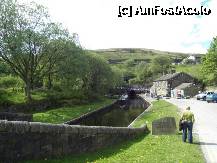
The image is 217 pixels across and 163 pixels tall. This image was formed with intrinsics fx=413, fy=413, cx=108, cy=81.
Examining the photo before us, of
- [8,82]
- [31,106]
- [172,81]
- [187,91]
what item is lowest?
[31,106]

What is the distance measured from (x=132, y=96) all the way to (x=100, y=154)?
114265 mm

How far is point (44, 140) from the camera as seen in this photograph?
1580cm

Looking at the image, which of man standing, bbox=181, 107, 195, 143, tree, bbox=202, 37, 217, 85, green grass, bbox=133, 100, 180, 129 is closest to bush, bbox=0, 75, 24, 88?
green grass, bbox=133, 100, 180, 129

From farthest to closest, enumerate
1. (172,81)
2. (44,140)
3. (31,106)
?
(172,81) → (31,106) → (44,140)

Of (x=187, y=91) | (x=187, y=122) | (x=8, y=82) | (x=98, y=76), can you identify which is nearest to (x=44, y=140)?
(x=187, y=122)

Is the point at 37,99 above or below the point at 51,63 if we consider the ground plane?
below

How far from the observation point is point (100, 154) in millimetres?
18906

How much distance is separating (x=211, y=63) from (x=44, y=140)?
79928 millimetres

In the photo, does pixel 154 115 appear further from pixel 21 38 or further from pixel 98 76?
pixel 98 76

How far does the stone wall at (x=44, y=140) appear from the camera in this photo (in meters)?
14.3

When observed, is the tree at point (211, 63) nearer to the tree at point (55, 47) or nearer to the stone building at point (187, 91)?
the stone building at point (187, 91)

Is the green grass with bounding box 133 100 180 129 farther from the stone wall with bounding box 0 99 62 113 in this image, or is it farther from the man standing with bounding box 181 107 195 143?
the stone wall with bounding box 0 99 62 113

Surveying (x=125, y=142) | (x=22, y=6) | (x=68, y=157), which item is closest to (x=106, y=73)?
(x=22, y=6)

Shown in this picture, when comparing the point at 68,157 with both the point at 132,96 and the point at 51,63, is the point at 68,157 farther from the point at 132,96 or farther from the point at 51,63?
the point at 132,96
